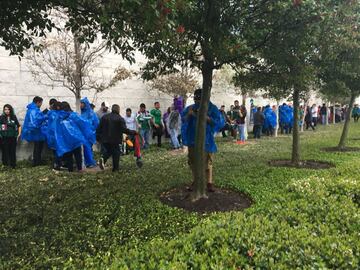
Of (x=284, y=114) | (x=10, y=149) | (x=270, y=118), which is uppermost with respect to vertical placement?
(x=284, y=114)

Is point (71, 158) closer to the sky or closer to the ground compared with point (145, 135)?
closer to the ground

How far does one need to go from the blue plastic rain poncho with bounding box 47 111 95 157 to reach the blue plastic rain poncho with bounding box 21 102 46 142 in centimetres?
64

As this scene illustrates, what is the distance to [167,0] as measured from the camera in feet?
11.4

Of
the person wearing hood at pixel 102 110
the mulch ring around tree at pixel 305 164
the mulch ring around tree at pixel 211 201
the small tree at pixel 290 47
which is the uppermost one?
the small tree at pixel 290 47

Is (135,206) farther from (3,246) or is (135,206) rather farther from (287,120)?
(287,120)

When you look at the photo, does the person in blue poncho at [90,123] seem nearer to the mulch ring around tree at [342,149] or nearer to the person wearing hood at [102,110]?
the person wearing hood at [102,110]

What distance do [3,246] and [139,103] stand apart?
1059 centimetres

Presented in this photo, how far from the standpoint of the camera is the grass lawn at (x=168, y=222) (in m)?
2.92

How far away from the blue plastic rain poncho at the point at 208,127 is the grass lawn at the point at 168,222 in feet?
3.42

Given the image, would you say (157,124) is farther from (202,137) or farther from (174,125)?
(202,137)

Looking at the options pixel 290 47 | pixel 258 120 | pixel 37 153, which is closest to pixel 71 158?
pixel 37 153

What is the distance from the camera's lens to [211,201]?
6188 millimetres

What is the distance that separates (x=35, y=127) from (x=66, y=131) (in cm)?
142

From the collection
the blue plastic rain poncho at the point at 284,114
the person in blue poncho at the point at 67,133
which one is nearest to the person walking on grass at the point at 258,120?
the blue plastic rain poncho at the point at 284,114
